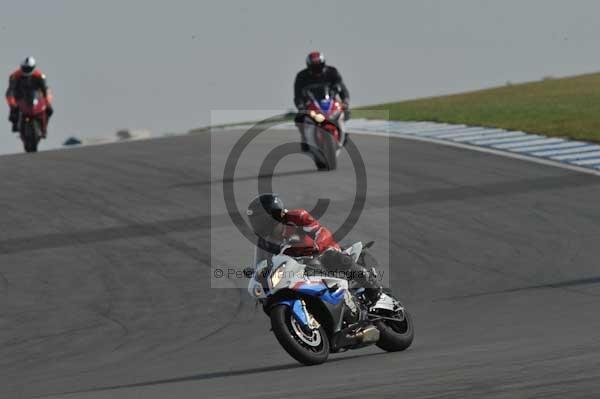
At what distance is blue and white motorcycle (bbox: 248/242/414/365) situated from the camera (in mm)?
8867

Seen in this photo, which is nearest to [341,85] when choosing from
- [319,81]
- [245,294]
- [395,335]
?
[319,81]

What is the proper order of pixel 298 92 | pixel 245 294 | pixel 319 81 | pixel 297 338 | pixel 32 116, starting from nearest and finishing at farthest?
pixel 297 338, pixel 245 294, pixel 298 92, pixel 319 81, pixel 32 116

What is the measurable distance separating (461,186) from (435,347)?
389 inches

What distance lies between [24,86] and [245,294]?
14.1 metres

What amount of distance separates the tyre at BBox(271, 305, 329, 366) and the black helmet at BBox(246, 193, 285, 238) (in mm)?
673

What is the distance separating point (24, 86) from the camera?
25969 mm

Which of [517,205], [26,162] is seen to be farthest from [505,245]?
[26,162]

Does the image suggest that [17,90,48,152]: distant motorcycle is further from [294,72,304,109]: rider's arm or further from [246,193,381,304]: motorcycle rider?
[246,193,381,304]: motorcycle rider

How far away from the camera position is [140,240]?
16.4m

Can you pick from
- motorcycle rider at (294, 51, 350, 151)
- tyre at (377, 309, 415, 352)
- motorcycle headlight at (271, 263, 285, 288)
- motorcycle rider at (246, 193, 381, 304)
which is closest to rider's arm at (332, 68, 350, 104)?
motorcycle rider at (294, 51, 350, 151)

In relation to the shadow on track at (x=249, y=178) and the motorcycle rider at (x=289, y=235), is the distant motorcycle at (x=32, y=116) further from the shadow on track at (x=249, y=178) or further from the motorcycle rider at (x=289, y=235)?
the motorcycle rider at (x=289, y=235)

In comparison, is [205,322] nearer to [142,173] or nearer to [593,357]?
[593,357]

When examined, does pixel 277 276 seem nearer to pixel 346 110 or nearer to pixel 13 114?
pixel 346 110
